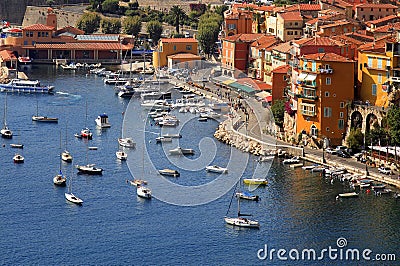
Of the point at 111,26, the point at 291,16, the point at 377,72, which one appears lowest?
the point at 377,72

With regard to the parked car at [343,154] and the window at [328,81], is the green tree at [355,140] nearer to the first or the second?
the parked car at [343,154]

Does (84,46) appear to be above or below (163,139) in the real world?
above

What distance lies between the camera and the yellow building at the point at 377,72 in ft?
120

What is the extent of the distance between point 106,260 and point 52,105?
816 inches

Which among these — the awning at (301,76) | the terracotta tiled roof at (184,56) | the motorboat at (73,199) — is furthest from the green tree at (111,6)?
the motorboat at (73,199)

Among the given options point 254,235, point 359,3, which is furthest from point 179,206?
point 359,3

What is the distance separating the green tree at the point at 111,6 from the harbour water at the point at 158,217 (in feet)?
104

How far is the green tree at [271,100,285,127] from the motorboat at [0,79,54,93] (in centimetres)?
1408

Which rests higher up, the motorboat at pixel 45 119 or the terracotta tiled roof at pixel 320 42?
the terracotta tiled roof at pixel 320 42

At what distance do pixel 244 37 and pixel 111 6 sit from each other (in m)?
20.1

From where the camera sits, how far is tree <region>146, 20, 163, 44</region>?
62.5 meters

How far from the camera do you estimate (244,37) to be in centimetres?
5200

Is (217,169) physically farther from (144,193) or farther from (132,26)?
(132,26)

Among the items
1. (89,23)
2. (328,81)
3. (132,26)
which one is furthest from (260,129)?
(89,23)
